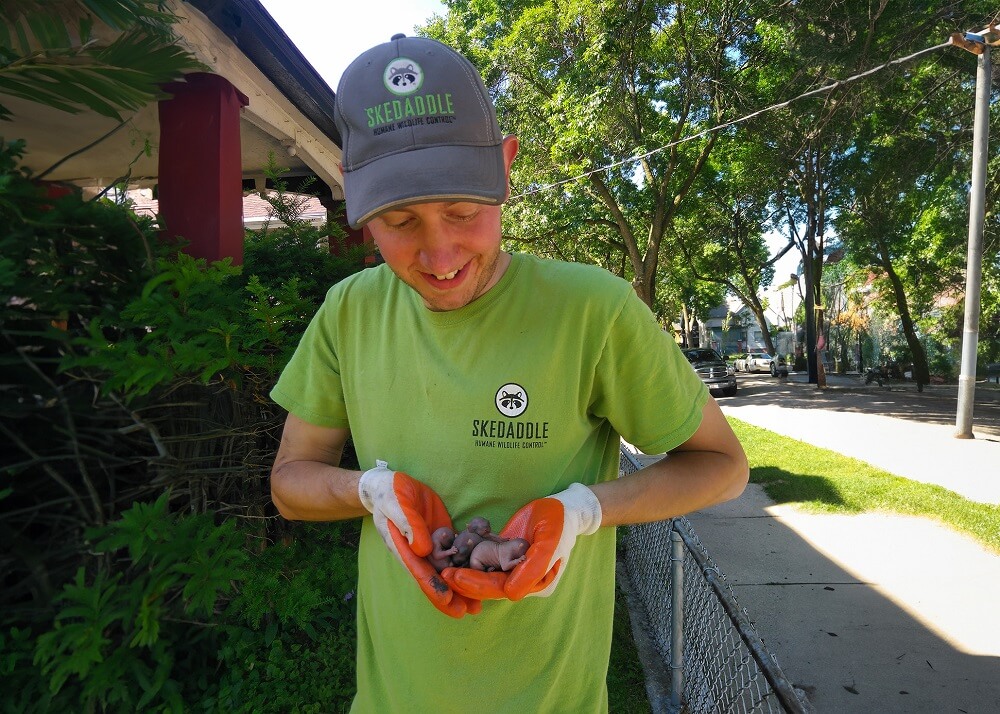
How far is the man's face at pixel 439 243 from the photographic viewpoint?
133cm

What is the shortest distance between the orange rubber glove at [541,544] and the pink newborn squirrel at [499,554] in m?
0.01

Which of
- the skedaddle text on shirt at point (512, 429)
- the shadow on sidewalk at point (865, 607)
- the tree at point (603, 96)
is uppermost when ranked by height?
the tree at point (603, 96)

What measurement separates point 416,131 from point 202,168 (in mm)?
3878

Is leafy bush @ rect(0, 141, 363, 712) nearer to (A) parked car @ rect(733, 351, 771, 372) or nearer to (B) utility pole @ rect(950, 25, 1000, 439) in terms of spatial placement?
(B) utility pole @ rect(950, 25, 1000, 439)

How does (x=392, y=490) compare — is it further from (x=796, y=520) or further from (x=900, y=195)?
(x=900, y=195)

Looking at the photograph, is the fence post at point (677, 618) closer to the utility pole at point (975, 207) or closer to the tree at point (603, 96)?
the utility pole at point (975, 207)

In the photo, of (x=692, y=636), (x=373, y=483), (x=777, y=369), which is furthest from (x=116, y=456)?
(x=777, y=369)

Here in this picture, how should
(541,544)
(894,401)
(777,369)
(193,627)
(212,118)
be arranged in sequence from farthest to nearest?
(777,369), (894,401), (212,118), (193,627), (541,544)

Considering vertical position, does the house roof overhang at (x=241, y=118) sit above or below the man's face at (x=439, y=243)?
above

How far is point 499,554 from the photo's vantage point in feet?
4.07

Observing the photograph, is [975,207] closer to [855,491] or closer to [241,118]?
[855,491]

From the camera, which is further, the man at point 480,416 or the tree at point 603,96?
the tree at point 603,96

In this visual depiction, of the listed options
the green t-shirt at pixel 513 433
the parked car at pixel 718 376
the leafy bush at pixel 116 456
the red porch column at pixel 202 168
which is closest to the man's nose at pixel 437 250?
the green t-shirt at pixel 513 433

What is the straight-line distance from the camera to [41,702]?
91.1 inches
